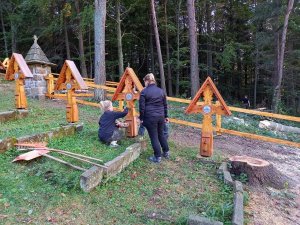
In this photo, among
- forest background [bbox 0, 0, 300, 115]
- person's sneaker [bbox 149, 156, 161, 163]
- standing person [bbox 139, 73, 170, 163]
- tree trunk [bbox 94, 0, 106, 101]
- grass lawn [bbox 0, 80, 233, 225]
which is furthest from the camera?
forest background [bbox 0, 0, 300, 115]

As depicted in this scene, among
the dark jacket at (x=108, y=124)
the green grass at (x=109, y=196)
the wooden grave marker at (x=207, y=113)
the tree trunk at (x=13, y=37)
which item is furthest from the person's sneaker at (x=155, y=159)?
the tree trunk at (x=13, y=37)

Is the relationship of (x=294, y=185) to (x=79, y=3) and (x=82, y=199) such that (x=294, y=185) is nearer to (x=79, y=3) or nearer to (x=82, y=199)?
(x=82, y=199)

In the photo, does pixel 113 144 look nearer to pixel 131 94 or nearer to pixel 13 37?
pixel 131 94

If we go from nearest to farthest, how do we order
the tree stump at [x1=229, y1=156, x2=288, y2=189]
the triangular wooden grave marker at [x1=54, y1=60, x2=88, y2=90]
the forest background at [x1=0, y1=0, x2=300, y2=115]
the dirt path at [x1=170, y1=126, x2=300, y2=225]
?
the dirt path at [x1=170, y1=126, x2=300, y2=225]
the tree stump at [x1=229, y1=156, x2=288, y2=189]
the triangular wooden grave marker at [x1=54, y1=60, x2=88, y2=90]
the forest background at [x1=0, y1=0, x2=300, y2=115]

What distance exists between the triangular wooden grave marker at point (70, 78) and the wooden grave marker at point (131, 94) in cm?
98

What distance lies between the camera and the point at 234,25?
26719mm

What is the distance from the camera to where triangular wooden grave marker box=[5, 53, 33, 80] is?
8.03m

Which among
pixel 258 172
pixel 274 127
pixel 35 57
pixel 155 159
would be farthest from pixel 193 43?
pixel 258 172

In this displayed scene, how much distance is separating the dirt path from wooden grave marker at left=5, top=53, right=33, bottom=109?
4.17 metres

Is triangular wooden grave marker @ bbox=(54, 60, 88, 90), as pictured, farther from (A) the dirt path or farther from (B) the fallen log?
(B) the fallen log

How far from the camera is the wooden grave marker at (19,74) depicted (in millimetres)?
8062

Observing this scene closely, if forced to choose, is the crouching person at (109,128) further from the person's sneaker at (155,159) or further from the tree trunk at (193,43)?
the tree trunk at (193,43)

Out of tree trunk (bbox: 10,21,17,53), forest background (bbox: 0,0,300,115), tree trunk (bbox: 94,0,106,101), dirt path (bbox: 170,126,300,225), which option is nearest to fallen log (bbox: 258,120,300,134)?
dirt path (bbox: 170,126,300,225)

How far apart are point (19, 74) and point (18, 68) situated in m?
0.21
